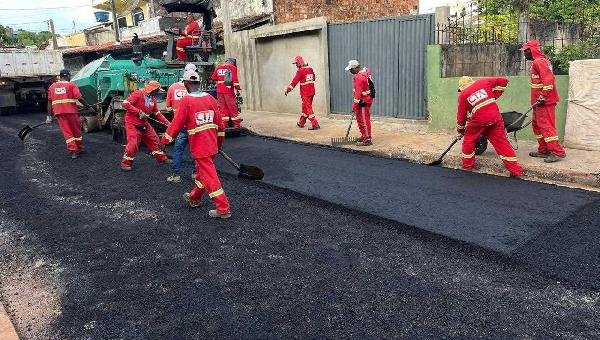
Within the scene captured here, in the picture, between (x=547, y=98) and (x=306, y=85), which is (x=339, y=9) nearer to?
(x=306, y=85)

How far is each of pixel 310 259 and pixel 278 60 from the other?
10793 mm

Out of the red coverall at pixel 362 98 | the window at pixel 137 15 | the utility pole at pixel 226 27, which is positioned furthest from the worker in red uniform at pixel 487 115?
the window at pixel 137 15

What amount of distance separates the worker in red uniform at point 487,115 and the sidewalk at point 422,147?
1.36ft

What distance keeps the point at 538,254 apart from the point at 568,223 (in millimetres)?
922

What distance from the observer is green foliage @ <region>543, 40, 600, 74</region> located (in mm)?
9195

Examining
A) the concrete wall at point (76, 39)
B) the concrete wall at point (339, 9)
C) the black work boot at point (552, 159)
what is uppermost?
the concrete wall at point (76, 39)

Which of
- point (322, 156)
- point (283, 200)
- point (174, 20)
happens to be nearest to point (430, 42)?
point (322, 156)

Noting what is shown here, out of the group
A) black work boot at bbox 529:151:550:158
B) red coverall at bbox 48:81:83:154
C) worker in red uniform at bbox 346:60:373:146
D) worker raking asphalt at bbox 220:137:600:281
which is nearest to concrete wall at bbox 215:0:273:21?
worker in red uniform at bbox 346:60:373:146

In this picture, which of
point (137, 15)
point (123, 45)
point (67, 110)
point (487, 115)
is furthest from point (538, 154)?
point (137, 15)

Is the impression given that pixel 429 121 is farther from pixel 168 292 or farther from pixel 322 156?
pixel 168 292

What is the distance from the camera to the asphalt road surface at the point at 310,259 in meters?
3.12

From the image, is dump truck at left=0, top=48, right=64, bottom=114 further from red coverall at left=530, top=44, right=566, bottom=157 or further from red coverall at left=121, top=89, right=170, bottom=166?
red coverall at left=530, top=44, right=566, bottom=157

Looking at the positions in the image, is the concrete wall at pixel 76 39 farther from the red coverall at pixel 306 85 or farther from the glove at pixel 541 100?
the glove at pixel 541 100

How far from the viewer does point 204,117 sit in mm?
5086
